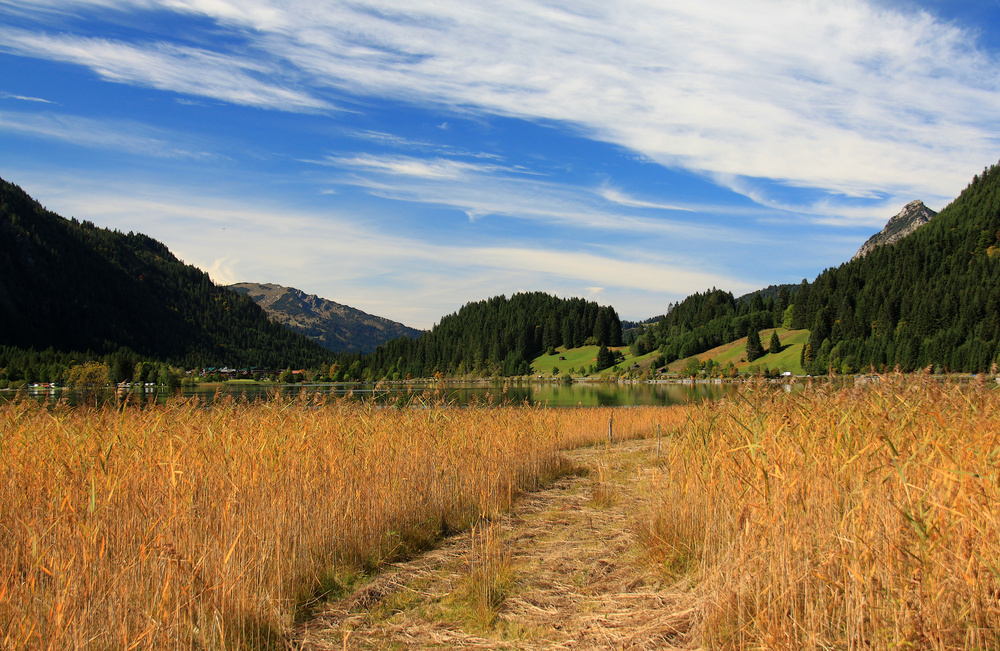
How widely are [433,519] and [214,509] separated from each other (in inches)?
133

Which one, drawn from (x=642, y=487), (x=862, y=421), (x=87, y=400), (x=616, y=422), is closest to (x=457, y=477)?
(x=642, y=487)

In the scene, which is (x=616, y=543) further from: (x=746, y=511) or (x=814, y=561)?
(x=814, y=561)

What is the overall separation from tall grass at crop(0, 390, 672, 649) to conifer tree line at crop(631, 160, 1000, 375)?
88598 millimetres

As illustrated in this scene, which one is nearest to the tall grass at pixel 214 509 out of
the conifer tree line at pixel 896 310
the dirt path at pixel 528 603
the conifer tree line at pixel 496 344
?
the dirt path at pixel 528 603

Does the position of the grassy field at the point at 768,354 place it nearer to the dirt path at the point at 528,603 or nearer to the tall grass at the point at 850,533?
the dirt path at the point at 528,603

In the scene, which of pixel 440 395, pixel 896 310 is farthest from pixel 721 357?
pixel 440 395

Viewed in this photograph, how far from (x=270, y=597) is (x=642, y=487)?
25.0 ft

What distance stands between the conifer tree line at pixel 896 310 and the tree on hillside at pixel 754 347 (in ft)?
1.20

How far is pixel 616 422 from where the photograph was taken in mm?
27219

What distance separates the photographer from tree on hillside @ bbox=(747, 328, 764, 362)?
142500 millimetres

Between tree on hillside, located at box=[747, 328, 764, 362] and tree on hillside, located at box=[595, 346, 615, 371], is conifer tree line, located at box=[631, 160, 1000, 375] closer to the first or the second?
tree on hillside, located at box=[747, 328, 764, 362]

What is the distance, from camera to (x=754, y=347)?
14250 cm

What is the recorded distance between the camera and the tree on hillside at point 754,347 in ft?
468

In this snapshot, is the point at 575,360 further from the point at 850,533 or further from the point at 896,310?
the point at 850,533
